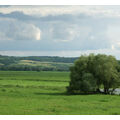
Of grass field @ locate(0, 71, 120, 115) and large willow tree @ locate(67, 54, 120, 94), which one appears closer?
grass field @ locate(0, 71, 120, 115)

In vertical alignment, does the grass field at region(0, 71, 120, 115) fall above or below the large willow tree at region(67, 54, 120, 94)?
below

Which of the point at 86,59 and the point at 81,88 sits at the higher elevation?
the point at 86,59

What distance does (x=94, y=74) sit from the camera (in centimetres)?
5716

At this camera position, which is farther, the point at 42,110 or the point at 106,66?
the point at 106,66

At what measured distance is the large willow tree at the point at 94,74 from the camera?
54781 mm

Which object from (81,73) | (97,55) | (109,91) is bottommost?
(109,91)

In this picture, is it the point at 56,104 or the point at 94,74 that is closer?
the point at 56,104

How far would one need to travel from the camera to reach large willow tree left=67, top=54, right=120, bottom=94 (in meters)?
54.8

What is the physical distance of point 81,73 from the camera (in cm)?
5659
